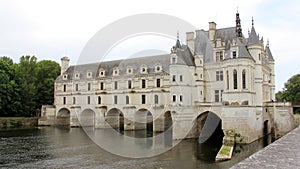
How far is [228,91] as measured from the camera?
26250mm

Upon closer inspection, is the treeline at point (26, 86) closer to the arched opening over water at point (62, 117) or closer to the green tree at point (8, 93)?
the green tree at point (8, 93)

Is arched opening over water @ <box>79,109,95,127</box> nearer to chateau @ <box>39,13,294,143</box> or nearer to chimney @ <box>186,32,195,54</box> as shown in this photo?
chateau @ <box>39,13,294,143</box>

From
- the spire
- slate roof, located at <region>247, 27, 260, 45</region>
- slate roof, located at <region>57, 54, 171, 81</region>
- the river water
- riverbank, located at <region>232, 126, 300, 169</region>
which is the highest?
the spire

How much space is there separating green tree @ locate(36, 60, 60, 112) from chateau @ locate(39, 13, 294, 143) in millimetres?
10559

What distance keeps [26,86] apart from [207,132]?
32.2 meters

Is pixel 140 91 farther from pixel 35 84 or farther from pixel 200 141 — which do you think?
pixel 35 84

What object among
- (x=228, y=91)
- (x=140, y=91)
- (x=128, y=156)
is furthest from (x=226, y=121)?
(x=140, y=91)

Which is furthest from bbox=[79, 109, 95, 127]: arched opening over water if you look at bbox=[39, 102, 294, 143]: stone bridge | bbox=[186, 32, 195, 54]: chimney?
bbox=[186, 32, 195, 54]: chimney

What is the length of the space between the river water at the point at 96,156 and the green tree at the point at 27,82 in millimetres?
20751

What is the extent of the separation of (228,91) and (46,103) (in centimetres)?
3736

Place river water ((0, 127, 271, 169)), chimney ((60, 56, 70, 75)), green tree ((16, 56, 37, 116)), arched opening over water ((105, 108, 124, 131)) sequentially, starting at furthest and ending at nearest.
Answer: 1. chimney ((60, 56, 70, 75))
2. green tree ((16, 56, 37, 116))
3. arched opening over water ((105, 108, 124, 131))
4. river water ((0, 127, 271, 169))

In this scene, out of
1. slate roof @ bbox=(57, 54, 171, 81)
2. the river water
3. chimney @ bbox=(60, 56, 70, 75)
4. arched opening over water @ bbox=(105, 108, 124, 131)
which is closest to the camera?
the river water

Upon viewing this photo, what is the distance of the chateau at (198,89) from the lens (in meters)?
25.8

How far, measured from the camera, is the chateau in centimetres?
2583
